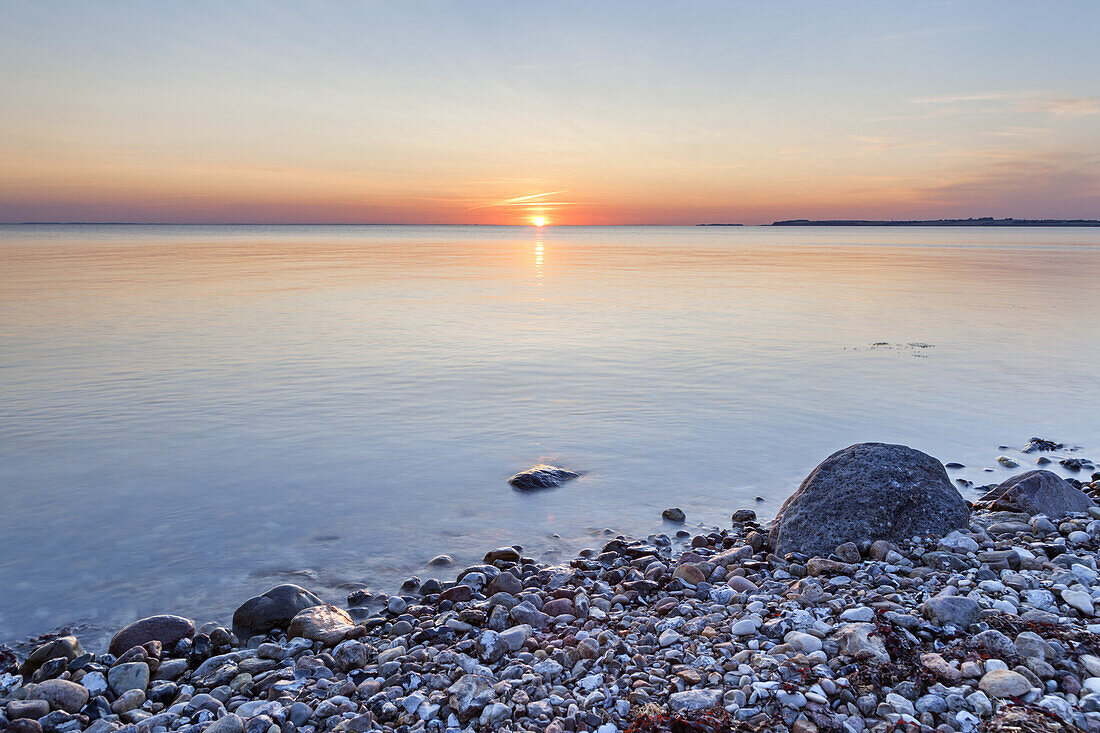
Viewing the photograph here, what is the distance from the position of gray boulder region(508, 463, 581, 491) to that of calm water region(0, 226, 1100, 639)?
0.74ft

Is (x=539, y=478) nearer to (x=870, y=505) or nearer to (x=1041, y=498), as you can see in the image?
(x=870, y=505)

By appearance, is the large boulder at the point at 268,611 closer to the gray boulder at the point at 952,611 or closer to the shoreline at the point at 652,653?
the shoreline at the point at 652,653

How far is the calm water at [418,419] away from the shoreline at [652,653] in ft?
3.66

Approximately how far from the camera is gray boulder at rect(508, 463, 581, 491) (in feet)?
29.1

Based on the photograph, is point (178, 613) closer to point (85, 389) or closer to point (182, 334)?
point (85, 389)

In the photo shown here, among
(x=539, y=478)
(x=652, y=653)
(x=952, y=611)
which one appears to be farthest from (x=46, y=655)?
(x=952, y=611)

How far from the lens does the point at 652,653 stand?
4.67 metres

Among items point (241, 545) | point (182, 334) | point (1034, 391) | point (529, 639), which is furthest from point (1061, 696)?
point (182, 334)

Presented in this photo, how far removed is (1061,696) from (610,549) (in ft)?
13.2

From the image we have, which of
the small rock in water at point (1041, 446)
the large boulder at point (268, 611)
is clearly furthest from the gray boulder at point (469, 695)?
the small rock in water at point (1041, 446)

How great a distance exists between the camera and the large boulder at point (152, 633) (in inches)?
208

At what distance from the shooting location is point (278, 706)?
166 inches

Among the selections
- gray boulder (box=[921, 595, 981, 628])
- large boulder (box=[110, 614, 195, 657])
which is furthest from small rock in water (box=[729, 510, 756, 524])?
large boulder (box=[110, 614, 195, 657])

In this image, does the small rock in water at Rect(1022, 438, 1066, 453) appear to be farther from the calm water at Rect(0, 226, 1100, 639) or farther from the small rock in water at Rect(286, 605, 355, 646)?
the small rock in water at Rect(286, 605, 355, 646)
